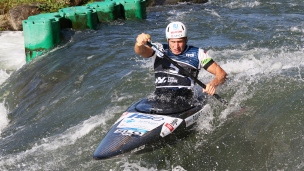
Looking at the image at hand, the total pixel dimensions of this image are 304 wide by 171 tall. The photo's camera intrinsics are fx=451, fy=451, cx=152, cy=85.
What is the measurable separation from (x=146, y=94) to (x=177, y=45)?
7.01 ft

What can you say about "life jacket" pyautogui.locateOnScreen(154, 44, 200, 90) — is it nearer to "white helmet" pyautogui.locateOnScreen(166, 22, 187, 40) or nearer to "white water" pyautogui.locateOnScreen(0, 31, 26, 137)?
"white helmet" pyautogui.locateOnScreen(166, 22, 187, 40)

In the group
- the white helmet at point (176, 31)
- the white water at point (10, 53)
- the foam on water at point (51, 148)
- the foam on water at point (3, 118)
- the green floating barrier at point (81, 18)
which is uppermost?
the white helmet at point (176, 31)

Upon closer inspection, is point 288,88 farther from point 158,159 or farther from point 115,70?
point 115,70

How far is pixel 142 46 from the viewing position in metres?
6.12

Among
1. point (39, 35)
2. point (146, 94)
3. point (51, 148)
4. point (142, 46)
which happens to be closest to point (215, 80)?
point (142, 46)

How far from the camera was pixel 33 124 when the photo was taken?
801cm

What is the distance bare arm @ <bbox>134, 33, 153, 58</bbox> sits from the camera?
595 centimetres

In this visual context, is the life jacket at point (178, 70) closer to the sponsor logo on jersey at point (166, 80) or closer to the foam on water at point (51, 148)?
the sponsor logo on jersey at point (166, 80)

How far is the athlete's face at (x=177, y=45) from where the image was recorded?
608 centimetres

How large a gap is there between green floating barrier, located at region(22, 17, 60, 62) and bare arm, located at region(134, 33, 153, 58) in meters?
5.97

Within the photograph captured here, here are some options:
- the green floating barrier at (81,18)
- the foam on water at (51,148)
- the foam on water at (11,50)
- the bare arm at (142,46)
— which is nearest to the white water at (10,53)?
the foam on water at (11,50)

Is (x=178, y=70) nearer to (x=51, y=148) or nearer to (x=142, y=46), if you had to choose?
(x=142, y=46)

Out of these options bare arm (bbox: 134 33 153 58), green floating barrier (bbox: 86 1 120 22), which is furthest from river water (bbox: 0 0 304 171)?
bare arm (bbox: 134 33 153 58)

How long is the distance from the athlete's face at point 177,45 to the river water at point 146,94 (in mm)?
919
